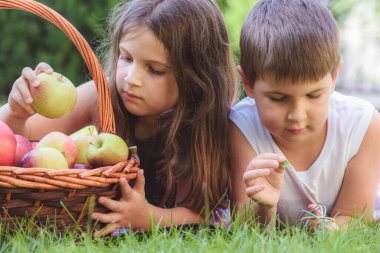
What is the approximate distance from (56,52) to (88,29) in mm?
359

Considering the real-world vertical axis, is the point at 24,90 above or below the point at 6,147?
above

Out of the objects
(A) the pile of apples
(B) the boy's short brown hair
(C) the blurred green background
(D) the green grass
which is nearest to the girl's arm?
(A) the pile of apples

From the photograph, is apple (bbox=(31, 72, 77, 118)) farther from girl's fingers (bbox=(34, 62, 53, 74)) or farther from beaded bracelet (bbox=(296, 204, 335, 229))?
beaded bracelet (bbox=(296, 204, 335, 229))

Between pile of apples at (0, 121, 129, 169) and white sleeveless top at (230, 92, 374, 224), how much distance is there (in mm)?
733

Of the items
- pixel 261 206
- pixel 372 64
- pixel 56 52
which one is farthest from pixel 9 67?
pixel 372 64

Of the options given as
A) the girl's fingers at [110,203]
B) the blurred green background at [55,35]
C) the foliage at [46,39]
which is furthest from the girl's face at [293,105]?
the foliage at [46,39]

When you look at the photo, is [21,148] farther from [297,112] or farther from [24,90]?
[297,112]

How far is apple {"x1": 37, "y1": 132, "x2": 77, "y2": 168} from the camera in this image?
267cm

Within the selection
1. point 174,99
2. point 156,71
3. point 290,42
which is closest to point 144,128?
point 174,99

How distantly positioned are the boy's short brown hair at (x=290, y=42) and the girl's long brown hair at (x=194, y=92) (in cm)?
20

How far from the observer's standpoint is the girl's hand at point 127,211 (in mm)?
2588

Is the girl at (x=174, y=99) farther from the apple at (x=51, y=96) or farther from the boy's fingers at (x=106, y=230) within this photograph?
the boy's fingers at (x=106, y=230)

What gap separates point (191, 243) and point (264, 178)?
55 cm

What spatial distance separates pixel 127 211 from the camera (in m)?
2.68
